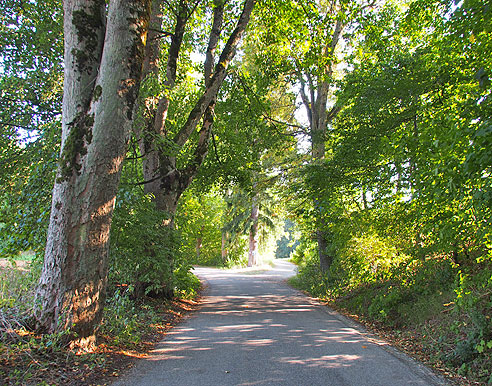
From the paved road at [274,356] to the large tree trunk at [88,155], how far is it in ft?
4.22

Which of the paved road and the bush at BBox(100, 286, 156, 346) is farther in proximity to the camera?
the bush at BBox(100, 286, 156, 346)

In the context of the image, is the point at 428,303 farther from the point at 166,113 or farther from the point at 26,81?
the point at 26,81

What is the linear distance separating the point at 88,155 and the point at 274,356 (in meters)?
4.04

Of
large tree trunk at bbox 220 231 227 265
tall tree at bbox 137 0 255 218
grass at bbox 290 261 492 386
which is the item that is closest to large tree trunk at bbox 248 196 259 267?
large tree trunk at bbox 220 231 227 265

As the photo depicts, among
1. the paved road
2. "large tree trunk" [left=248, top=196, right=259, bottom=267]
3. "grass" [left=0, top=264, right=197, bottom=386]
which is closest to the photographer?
"grass" [left=0, top=264, right=197, bottom=386]

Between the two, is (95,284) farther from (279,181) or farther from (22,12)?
(279,181)

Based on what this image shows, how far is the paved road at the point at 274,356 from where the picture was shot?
13.9 feet

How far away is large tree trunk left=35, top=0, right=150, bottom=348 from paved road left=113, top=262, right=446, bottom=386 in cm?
129

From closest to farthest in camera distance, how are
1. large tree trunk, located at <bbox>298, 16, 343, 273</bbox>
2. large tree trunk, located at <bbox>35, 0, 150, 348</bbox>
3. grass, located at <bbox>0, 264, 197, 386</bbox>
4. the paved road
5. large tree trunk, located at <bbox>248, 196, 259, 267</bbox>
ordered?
grass, located at <bbox>0, 264, 197, 386</bbox> → the paved road → large tree trunk, located at <bbox>35, 0, 150, 348</bbox> → large tree trunk, located at <bbox>298, 16, 343, 273</bbox> → large tree trunk, located at <bbox>248, 196, 259, 267</bbox>

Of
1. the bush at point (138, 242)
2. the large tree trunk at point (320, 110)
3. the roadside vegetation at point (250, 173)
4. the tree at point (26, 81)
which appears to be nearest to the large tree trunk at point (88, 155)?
the roadside vegetation at point (250, 173)

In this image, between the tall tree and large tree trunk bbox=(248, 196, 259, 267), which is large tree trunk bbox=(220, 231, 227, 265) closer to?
large tree trunk bbox=(248, 196, 259, 267)

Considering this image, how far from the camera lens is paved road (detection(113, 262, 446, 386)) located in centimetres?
424

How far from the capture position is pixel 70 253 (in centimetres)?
456

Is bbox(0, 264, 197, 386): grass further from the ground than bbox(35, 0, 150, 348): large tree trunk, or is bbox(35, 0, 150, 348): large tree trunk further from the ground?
bbox(35, 0, 150, 348): large tree trunk
